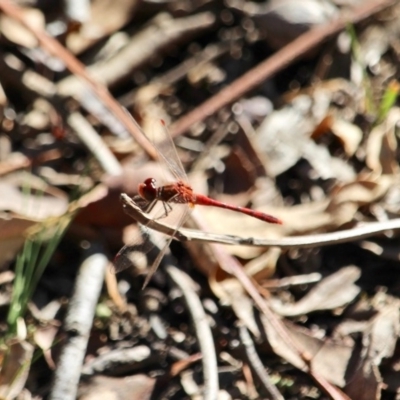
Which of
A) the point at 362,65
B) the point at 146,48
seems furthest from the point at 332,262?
the point at 146,48

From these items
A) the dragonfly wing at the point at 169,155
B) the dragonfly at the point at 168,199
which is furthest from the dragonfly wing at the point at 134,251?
the dragonfly wing at the point at 169,155

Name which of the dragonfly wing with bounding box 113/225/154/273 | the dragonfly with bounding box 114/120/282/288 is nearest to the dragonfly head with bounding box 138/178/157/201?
the dragonfly with bounding box 114/120/282/288

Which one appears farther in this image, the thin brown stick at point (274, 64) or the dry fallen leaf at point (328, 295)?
the thin brown stick at point (274, 64)

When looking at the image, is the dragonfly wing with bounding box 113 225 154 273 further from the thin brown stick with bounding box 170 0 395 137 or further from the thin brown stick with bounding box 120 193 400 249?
the thin brown stick with bounding box 170 0 395 137

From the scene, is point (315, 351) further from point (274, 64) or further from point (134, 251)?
point (274, 64)

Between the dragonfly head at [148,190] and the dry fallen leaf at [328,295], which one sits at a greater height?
the dragonfly head at [148,190]

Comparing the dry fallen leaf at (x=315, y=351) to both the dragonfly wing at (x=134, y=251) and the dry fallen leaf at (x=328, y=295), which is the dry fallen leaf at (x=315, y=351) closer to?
the dry fallen leaf at (x=328, y=295)

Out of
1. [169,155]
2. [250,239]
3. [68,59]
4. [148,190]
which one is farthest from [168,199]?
[68,59]

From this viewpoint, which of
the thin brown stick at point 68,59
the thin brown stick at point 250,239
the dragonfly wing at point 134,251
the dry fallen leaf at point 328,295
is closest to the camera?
the thin brown stick at point 250,239

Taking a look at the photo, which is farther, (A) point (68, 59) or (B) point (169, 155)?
(A) point (68, 59)
